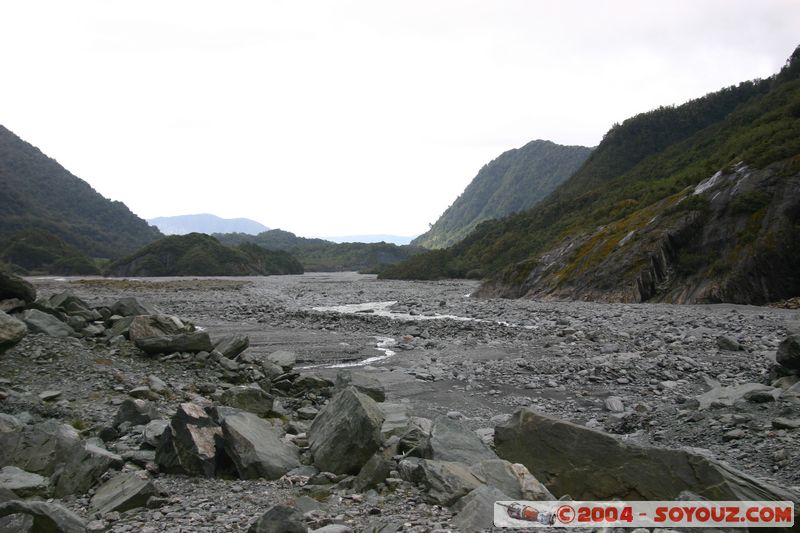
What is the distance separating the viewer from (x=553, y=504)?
18.2 ft

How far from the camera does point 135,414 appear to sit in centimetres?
908

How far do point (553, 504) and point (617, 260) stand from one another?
119 ft

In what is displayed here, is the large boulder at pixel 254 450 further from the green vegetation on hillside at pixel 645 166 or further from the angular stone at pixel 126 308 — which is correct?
the green vegetation on hillside at pixel 645 166

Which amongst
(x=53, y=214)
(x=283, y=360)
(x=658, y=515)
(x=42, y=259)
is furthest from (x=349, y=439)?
(x=53, y=214)

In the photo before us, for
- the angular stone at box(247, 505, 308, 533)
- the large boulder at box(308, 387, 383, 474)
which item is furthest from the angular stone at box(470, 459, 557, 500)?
the angular stone at box(247, 505, 308, 533)

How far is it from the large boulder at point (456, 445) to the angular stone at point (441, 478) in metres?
0.47

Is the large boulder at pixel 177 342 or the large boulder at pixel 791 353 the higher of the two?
the large boulder at pixel 791 353

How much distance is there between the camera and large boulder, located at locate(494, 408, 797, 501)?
552 centimetres

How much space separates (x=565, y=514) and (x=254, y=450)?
4126 mm

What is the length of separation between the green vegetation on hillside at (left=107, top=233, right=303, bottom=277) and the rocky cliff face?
93971mm

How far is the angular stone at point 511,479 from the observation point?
5.89 metres

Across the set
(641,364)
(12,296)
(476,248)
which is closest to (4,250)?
(476,248)

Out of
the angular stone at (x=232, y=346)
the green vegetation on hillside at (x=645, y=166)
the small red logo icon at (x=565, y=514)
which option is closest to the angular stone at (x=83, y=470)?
the small red logo icon at (x=565, y=514)

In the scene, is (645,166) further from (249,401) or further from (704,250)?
→ (249,401)
